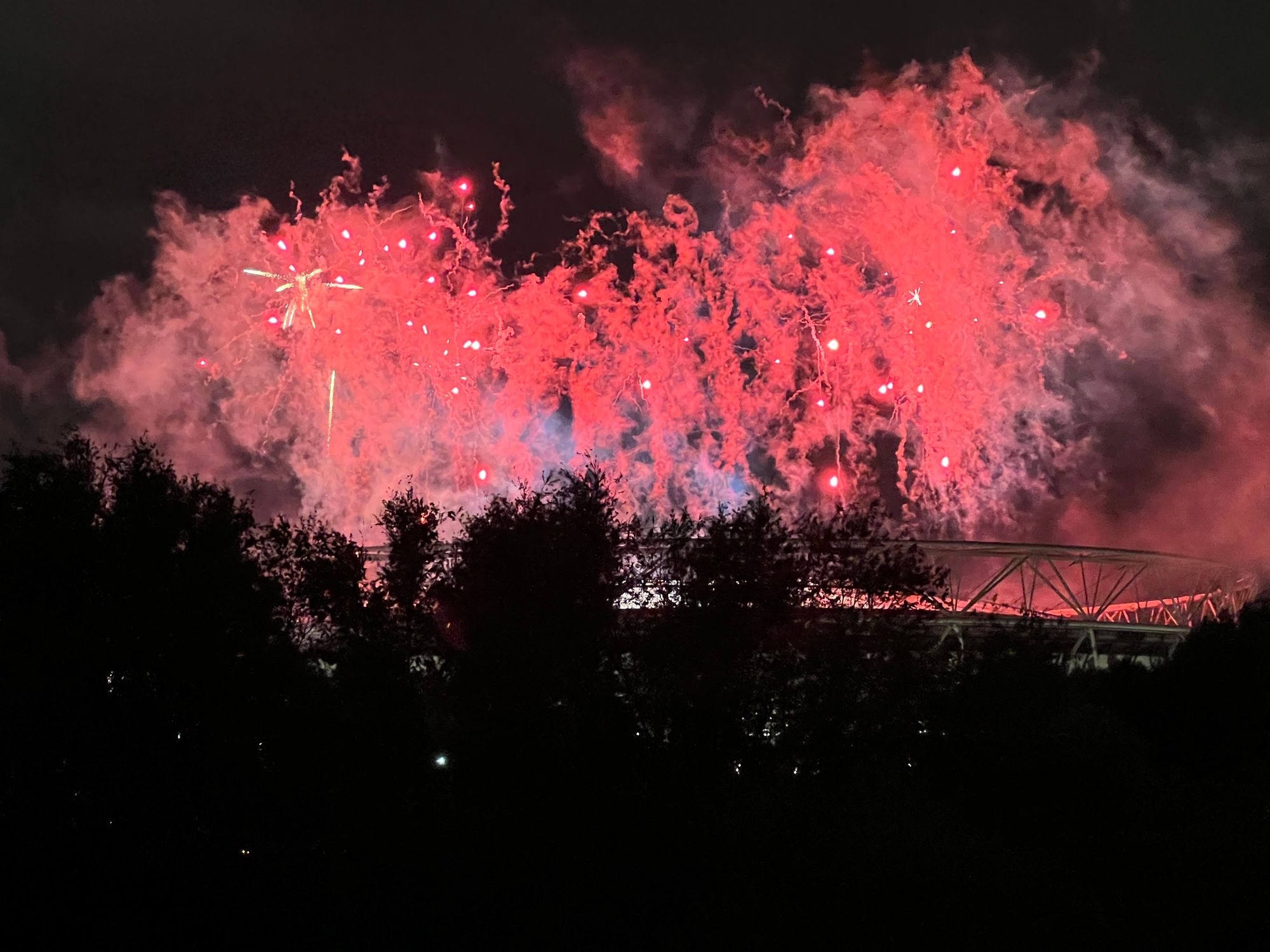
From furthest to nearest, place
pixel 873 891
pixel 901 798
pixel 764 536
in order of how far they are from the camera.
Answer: pixel 764 536 < pixel 901 798 < pixel 873 891

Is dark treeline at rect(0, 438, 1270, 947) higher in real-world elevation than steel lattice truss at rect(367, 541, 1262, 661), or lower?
lower

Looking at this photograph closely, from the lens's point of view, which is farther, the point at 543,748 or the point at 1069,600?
the point at 1069,600

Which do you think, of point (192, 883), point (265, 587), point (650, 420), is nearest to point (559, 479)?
point (265, 587)

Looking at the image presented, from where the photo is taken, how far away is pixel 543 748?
19266 millimetres

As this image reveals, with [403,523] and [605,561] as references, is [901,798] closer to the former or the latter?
[605,561]

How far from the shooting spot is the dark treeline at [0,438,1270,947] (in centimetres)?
1789

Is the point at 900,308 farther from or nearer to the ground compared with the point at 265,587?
farther from the ground

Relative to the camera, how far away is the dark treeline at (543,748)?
17.9m

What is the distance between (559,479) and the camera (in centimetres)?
2459

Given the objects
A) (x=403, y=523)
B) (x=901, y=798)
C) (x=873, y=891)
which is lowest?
(x=873, y=891)

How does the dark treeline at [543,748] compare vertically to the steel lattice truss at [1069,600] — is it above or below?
below

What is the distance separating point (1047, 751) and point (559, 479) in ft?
32.3

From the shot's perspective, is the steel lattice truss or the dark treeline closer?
the dark treeline

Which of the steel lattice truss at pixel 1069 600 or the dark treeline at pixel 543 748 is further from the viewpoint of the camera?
the steel lattice truss at pixel 1069 600
